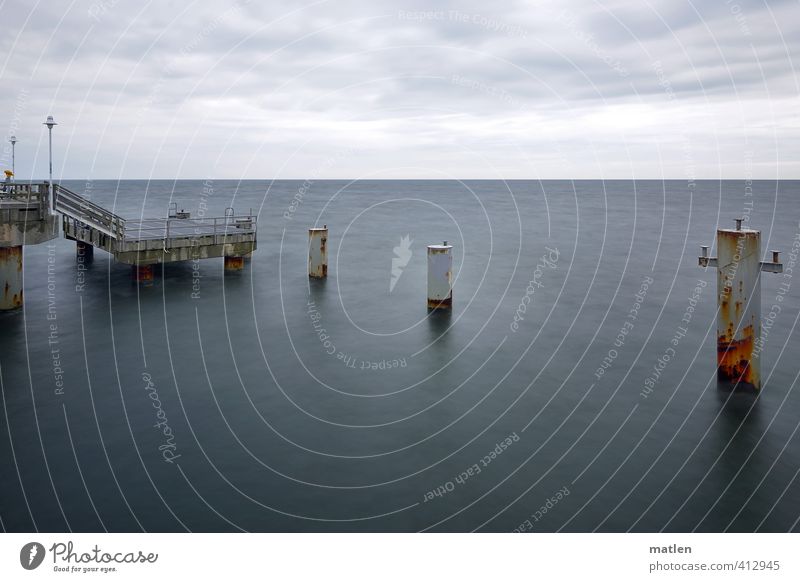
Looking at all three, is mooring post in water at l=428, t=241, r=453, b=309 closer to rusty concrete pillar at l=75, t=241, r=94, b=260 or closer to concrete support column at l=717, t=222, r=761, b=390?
concrete support column at l=717, t=222, r=761, b=390

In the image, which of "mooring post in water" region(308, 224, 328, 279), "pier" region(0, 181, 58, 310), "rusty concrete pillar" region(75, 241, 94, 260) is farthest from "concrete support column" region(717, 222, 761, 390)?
"rusty concrete pillar" region(75, 241, 94, 260)

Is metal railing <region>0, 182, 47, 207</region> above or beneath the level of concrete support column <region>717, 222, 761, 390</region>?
above

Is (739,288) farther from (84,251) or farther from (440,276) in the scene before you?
(84,251)

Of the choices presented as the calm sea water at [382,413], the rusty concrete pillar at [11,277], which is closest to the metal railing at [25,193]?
the rusty concrete pillar at [11,277]

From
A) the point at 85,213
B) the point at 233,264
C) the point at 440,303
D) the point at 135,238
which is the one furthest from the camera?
the point at 233,264

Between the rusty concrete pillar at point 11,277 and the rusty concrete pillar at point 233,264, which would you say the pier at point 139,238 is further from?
the rusty concrete pillar at point 11,277

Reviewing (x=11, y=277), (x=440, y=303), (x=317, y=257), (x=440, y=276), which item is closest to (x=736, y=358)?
(x=440, y=276)
